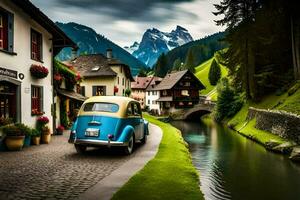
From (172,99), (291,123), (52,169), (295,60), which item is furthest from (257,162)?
(172,99)

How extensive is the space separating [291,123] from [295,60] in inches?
599

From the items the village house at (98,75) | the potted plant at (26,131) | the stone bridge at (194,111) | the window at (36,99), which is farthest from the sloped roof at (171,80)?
the potted plant at (26,131)

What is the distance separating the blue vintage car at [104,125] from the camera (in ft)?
47.3

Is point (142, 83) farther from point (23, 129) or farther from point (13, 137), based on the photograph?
point (13, 137)

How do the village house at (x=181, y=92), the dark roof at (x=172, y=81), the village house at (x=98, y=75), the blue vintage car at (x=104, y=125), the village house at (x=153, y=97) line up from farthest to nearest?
the village house at (x=153, y=97)
the dark roof at (x=172, y=81)
the village house at (x=181, y=92)
the village house at (x=98, y=75)
the blue vintage car at (x=104, y=125)

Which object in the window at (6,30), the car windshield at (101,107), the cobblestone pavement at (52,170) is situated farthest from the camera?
the window at (6,30)

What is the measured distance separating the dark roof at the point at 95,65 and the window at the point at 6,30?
32870 mm

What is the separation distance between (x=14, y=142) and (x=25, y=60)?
469 cm

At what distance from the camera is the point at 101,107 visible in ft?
50.0

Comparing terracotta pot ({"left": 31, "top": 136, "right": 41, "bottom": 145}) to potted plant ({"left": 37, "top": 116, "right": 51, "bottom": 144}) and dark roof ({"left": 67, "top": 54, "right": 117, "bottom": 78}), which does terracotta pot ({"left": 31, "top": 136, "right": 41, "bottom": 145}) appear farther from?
dark roof ({"left": 67, "top": 54, "right": 117, "bottom": 78})

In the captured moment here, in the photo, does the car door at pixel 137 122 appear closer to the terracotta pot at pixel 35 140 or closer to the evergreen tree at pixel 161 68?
the terracotta pot at pixel 35 140

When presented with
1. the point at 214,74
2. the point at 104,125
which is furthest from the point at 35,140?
the point at 214,74

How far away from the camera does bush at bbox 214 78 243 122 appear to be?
5122cm

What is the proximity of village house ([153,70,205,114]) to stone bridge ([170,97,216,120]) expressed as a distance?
2772mm
